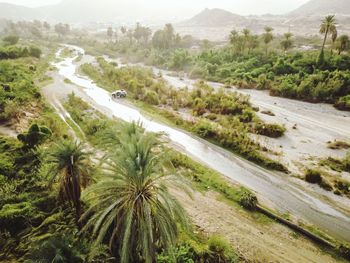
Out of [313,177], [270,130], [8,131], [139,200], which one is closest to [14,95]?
[8,131]

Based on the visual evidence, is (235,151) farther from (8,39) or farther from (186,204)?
(8,39)

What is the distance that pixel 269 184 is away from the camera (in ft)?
82.9

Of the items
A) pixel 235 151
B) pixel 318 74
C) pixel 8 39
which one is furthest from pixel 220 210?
pixel 8 39

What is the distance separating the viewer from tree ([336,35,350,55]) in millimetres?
61312

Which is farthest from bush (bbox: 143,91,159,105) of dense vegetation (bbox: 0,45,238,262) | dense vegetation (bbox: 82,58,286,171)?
dense vegetation (bbox: 0,45,238,262)

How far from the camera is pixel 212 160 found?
98.1 ft

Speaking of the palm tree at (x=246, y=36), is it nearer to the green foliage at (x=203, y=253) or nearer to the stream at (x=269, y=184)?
the stream at (x=269, y=184)

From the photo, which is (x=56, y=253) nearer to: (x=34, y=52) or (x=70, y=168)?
(x=70, y=168)

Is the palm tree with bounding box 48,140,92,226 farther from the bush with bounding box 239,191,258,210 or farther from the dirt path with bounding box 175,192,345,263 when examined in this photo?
the bush with bounding box 239,191,258,210

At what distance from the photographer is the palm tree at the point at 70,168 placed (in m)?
14.5

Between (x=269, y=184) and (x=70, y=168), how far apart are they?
1896 centimetres

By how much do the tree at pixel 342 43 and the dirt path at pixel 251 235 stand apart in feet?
196

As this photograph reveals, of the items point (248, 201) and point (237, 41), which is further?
point (237, 41)

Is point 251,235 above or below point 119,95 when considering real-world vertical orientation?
below
